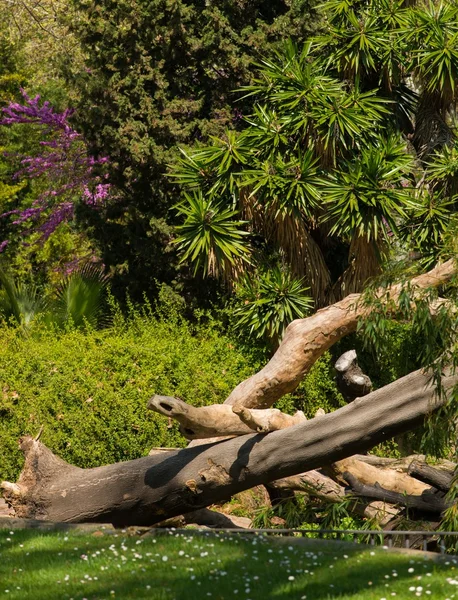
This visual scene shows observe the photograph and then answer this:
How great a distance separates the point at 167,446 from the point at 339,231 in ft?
12.5

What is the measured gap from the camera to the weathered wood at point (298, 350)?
11379mm

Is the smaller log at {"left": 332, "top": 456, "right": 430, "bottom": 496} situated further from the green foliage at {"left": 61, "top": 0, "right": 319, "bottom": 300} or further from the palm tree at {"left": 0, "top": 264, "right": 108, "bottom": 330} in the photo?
the green foliage at {"left": 61, "top": 0, "right": 319, "bottom": 300}

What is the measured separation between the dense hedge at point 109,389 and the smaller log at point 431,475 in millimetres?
3562

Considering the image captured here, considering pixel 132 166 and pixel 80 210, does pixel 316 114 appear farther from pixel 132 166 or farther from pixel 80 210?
pixel 80 210

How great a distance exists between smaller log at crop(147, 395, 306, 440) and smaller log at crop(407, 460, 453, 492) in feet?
3.66

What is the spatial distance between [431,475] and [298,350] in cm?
278

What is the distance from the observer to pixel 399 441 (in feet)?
42.4

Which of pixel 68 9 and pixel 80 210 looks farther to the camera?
pixel 68 9

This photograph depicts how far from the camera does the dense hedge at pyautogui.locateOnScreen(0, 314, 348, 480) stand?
39.5 ft

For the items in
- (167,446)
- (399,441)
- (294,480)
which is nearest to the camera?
(294,480)

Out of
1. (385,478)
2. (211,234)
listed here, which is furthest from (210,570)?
(211,234)

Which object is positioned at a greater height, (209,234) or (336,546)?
(209,234)

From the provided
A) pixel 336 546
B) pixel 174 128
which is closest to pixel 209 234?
pixel 174 128

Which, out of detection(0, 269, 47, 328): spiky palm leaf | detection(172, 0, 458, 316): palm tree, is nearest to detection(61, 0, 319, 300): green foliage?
detection(172, 0, 458, 316): palm tree
